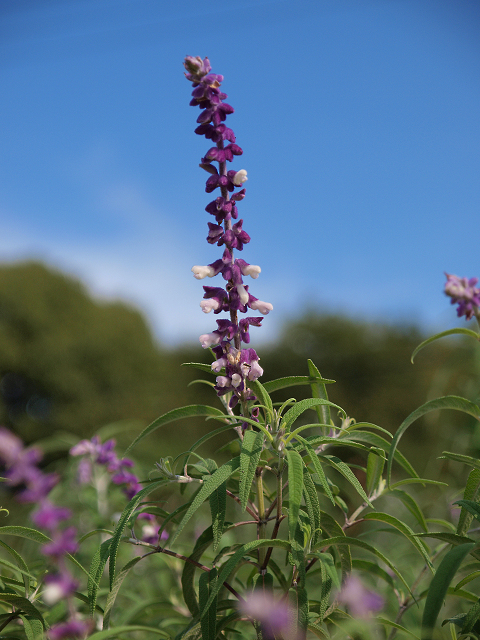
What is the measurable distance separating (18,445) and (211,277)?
0.80m

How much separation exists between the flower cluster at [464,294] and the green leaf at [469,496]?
0.45m

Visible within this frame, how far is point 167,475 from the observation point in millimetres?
1405

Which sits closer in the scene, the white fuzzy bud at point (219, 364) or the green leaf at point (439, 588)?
the green leaf at point (439, 588)

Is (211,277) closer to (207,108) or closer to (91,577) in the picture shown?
(207,108)

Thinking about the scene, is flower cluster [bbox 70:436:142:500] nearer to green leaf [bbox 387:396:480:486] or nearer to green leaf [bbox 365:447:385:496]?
green leaf [bbox 365:447:385:496]

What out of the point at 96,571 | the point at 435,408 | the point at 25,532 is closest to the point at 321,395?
the point at 435,408

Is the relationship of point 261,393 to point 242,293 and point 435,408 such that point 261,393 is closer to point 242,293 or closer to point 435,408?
point 242,293

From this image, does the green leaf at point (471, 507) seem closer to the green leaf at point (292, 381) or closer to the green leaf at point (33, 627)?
the green leaf at point (292, 381)

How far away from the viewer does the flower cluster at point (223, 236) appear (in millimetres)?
1375

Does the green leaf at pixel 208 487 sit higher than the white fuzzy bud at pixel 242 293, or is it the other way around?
the white fuzzy bud at pixel 242 293

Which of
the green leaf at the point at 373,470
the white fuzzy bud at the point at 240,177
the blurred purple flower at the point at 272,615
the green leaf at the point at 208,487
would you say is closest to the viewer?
the blurred purple flower at the point at 272,615

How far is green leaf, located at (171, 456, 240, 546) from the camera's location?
1079 millimetres

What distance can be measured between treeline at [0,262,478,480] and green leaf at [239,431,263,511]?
15.4 meters

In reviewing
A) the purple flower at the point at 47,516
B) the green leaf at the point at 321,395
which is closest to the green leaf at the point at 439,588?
the green leaf at the point at 321,395
